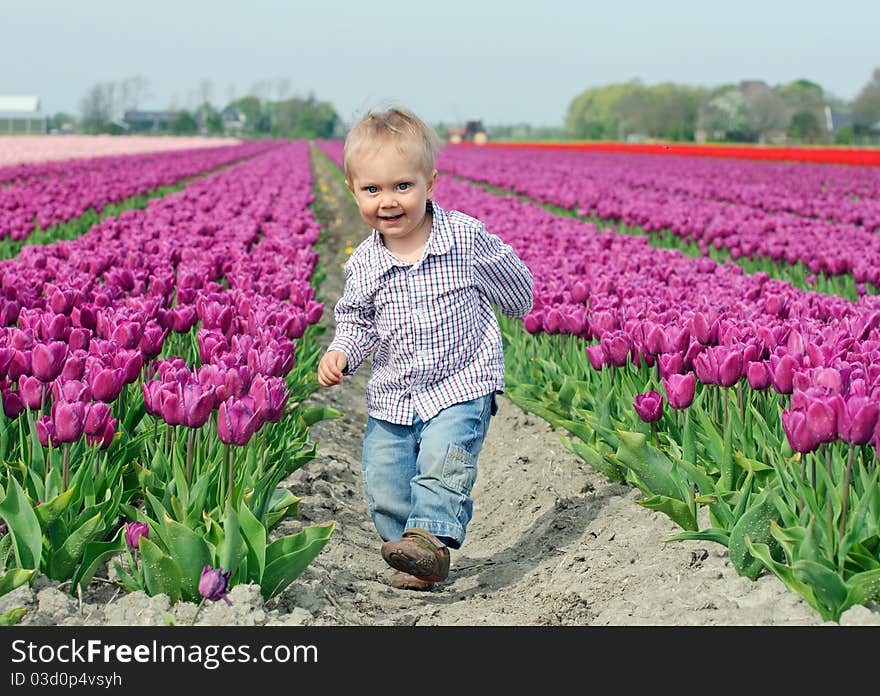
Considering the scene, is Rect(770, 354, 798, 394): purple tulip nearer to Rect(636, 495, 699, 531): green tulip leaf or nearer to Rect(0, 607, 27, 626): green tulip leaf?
Rect(636, 495, 699, 531): green tulip leaf

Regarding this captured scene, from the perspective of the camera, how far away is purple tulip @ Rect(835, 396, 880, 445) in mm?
2834

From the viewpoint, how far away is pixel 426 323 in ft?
12.5

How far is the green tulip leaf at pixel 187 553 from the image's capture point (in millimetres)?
2836

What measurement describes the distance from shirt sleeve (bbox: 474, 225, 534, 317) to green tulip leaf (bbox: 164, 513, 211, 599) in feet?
5.09

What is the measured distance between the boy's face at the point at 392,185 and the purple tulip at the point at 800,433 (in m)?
1.45

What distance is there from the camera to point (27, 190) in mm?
15672

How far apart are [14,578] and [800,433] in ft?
7.32

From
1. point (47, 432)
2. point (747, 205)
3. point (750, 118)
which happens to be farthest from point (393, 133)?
point (750, 118)

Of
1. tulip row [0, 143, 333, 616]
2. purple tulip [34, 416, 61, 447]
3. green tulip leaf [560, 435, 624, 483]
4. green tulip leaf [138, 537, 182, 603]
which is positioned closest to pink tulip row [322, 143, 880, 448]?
green tulip leaf [560, 435, 624, 483]

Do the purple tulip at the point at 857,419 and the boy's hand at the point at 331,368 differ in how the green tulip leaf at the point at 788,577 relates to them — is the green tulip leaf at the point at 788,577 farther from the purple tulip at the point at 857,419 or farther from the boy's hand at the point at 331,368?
the boy's hand at the point at 331,368

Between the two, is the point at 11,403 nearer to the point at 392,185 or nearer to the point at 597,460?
the point at 392,185

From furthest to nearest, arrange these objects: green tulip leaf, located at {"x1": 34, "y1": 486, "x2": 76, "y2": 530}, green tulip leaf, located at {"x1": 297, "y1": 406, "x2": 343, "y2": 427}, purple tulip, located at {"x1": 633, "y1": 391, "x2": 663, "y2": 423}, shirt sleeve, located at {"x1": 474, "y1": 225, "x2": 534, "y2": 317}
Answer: green tulip leaf, located at {"x1": 297, "y1": 406, "x2": 343, "y2": 427} → shirt sleeve, located at {"x1": 474, "y1": 225, "x2": 534, "y2": 317} → purple tulip, located at {"x1": 633, "y1": 391, "x2": 663, "y2": 423} → green tulip leaf, located at {"x1": 34, "y1": 486, "x2": 76, "y2": 530}

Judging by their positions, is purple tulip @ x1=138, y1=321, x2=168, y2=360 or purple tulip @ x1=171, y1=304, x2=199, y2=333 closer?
purple tulip @ x1=138, y1=321, x2=168, y2=360

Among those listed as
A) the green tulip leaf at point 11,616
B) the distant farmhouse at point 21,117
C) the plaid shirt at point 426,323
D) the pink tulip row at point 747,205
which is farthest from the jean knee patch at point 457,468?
the distant farmhouse at point 21,117
